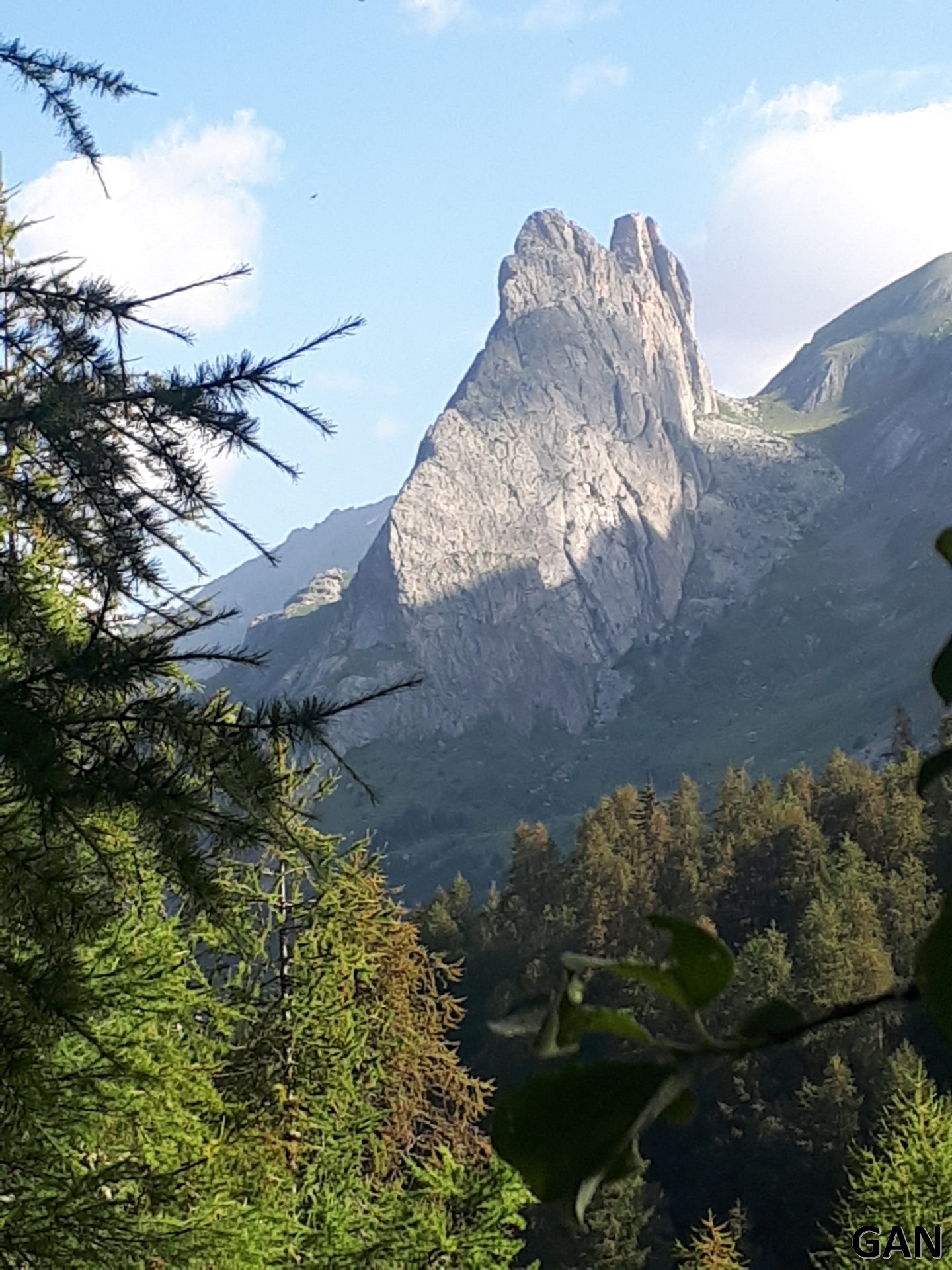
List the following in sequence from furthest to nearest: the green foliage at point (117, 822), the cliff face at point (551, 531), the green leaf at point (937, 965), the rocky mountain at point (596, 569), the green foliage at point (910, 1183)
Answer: the cliff face at point (551, 531) → the rocky mountain at point (596, 569) → the green foliage at point (910, 1183) → the green foliage at point (117, 822) → the green leaf at point (937, 965)

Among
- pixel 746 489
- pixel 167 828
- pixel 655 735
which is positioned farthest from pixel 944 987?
pixel 746 489

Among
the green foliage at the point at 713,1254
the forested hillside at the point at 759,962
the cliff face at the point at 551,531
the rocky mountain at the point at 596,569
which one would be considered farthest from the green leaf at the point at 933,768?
the cliff face at the point at 551,531

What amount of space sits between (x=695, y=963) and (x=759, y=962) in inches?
1122

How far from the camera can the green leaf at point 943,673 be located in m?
0.60

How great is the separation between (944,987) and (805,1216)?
2806 centimetres

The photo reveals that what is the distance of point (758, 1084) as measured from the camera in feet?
91.3

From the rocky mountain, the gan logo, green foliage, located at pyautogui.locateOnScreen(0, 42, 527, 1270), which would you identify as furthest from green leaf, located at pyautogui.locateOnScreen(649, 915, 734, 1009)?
the rocky mountain

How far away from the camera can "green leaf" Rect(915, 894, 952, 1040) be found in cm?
53

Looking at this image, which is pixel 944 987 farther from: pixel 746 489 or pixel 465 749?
pixel 746 489

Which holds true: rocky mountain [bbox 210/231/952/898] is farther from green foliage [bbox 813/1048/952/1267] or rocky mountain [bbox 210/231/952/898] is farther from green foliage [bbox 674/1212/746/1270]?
green foliage [bbox 813/1048/952/1267]

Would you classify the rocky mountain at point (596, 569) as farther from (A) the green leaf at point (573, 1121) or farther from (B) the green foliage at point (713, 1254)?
(A) the green leaf at point (573, 1121)

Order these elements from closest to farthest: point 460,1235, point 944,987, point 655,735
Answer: point 944,987 < point 460,1235 < point 655,735

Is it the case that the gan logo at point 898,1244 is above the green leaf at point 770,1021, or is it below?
below

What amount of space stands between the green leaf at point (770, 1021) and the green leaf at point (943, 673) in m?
0.18
